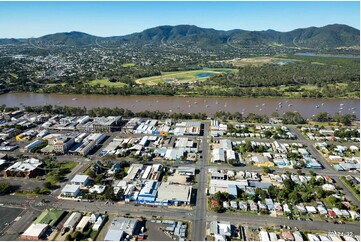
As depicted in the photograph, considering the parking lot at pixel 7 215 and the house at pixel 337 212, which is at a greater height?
the parking lot at pixel 7 215

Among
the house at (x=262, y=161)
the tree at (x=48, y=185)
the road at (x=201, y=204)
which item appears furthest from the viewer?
the house at (x=262, y=161)

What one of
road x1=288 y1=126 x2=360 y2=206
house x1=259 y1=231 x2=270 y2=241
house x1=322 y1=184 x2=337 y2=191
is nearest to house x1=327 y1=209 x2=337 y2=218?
road x1=288 y1=126 x2=360 y2=206

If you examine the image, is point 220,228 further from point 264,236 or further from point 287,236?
point 287,236

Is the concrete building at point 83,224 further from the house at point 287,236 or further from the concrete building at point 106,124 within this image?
the concrete building at point 106,124

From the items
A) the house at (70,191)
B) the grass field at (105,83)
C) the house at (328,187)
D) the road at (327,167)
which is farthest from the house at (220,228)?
the grass field at (105,83)

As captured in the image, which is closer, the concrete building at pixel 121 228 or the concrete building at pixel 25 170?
the concrete building at pixel 121 228

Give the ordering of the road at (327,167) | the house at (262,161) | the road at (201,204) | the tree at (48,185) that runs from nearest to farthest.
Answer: the road at (201,204) < the road at (327,167) < the tree at (48,185) < the house at (262,161)
